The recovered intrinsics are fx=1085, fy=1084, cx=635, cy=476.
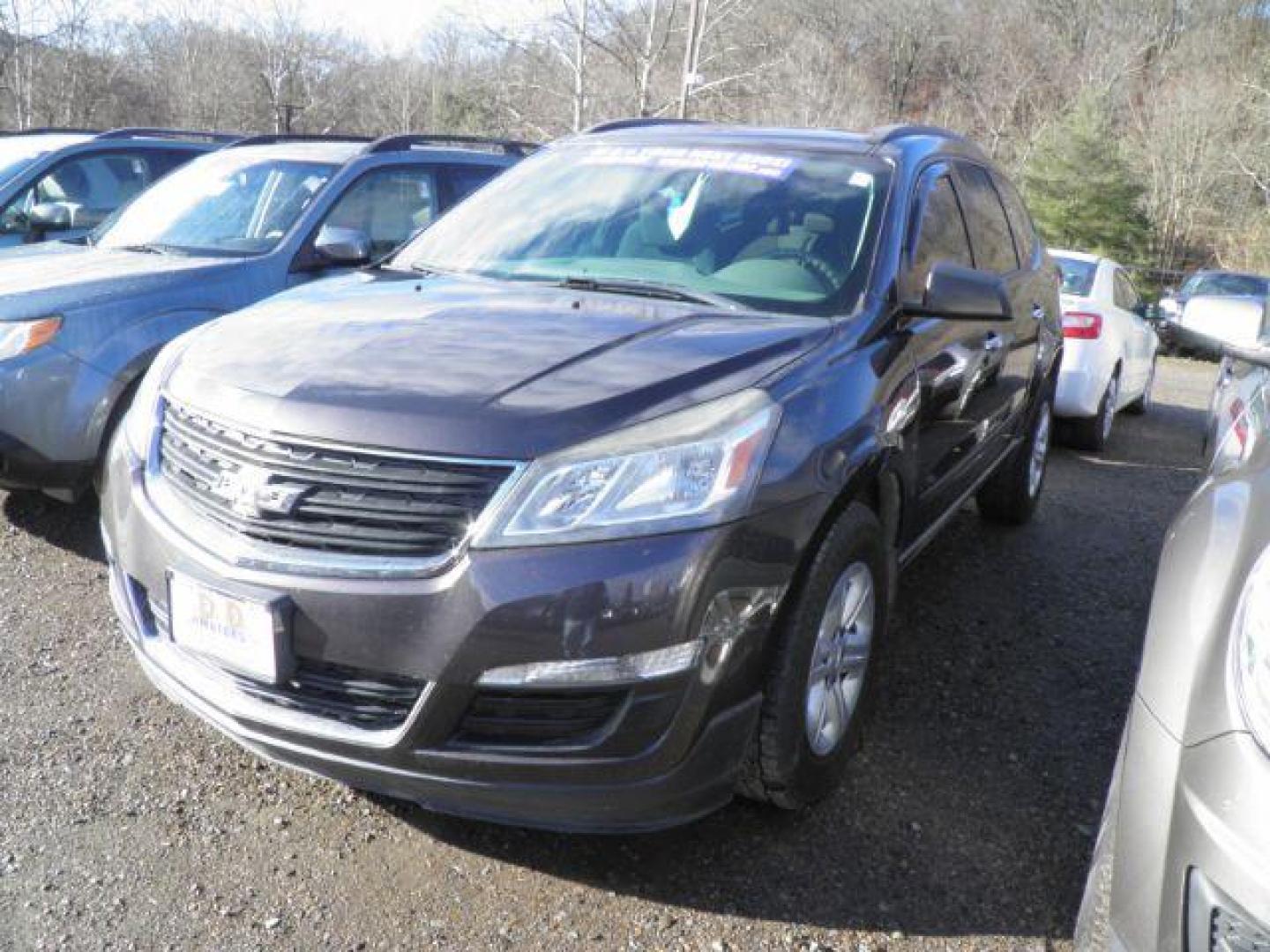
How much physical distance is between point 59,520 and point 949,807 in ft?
12.9

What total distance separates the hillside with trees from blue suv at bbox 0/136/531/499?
44.2ft

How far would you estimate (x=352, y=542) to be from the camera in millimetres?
2154

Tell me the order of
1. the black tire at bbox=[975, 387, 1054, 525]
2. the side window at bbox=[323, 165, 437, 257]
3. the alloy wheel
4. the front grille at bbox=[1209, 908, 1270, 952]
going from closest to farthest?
the front grille at bbox=[1209, 908, 1270, 952]
the alloy wheel
the black tire at bbox=[975, 387, 1054, 525]
the side window at bbox=[323, 165, 437, 257]

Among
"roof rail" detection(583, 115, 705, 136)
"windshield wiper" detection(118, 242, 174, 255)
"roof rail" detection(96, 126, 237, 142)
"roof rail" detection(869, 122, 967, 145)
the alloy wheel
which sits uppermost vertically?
"roof rail" detection(869, 122, 967, 145)

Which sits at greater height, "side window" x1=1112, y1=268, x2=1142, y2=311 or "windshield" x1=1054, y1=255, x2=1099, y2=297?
"windshield" x1=1054, y1=255, x2=1099, y2=297

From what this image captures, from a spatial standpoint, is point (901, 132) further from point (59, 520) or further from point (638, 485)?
point (59, 520)

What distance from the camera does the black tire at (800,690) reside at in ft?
7.81

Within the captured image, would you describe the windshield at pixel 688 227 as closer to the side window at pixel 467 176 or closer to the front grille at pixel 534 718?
the front grille at pixel 534 718

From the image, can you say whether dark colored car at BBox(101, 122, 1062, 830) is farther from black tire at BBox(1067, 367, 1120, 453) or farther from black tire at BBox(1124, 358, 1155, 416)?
black tire at BBox(1124, 358, 1155, 416)

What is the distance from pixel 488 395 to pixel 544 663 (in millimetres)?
571

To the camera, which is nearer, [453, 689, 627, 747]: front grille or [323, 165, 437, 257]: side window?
[453, 689, 627, 747]: front grille

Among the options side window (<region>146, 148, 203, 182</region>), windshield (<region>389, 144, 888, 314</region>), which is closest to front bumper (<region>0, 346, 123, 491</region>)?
windshield (<region>389, 144, 888, 314</region>)

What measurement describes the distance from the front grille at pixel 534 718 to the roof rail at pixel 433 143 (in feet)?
14.6

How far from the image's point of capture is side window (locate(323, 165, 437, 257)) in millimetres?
5684
